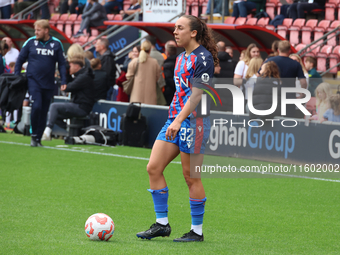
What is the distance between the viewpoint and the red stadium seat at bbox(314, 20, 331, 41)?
52.5ft

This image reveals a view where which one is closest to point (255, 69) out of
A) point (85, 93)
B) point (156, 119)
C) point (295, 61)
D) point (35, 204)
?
point (295, 61)

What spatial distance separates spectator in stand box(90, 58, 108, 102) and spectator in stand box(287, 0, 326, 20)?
23.3 ft

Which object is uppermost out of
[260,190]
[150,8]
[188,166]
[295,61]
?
[150,8]

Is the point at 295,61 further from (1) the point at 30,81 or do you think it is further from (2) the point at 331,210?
(1) the point at 30,81

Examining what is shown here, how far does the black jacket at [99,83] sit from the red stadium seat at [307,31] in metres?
6.75

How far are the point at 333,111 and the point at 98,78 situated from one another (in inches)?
206

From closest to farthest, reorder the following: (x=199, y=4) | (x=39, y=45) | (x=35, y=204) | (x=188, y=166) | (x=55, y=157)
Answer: (x=188, y=166) → (x=35, y=204) → (x=55, y=157) → (x=39, y=45) → (x=199, y=4)

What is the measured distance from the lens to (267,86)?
9.31 metres


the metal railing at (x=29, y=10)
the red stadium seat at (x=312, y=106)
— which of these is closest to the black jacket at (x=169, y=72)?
the red stadium seat at (x=312, y=106)

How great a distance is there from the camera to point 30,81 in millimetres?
10383

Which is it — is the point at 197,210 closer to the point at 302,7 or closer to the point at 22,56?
the point at 22,56

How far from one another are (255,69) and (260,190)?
374cm

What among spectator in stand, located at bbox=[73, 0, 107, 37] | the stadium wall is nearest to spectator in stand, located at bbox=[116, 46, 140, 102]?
the stadium wall

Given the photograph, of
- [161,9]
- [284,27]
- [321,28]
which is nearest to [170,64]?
[161,9]
